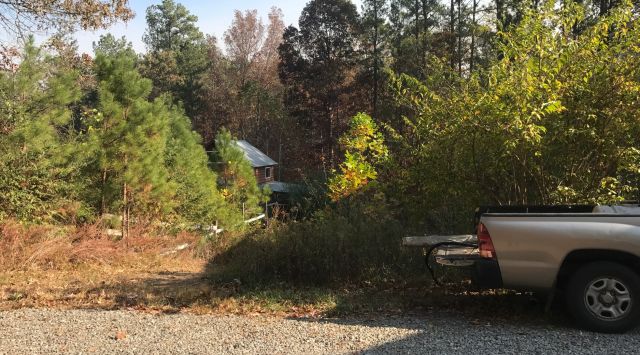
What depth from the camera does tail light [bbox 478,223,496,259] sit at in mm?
5469

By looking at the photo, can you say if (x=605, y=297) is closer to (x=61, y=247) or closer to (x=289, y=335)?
(x=289, y=335)

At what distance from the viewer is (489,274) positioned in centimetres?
544

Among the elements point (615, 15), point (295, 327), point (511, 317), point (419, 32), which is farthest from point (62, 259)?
point (419, 32)

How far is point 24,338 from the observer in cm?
516

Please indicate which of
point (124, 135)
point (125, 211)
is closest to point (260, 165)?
point (125, 211)

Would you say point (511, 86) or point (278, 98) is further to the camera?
point (278, 98)

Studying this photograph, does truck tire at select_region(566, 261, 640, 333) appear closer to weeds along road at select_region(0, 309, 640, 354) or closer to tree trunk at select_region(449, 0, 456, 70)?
weeds along road at select_region(0, 309, 640, 354)

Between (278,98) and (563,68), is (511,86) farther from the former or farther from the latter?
(278,98)

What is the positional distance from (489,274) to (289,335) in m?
2.13

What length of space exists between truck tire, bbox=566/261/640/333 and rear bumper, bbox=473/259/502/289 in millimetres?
681

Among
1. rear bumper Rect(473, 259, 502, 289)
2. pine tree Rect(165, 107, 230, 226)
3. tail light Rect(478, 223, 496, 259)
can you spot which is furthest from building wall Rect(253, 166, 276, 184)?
rear bumper Rect(473, 259, 502, 289)

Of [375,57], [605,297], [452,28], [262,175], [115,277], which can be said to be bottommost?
[115,277]

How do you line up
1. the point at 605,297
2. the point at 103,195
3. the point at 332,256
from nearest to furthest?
the point at 605,297, the point at 332,256, the point at 103,195

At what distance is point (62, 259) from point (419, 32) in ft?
111
